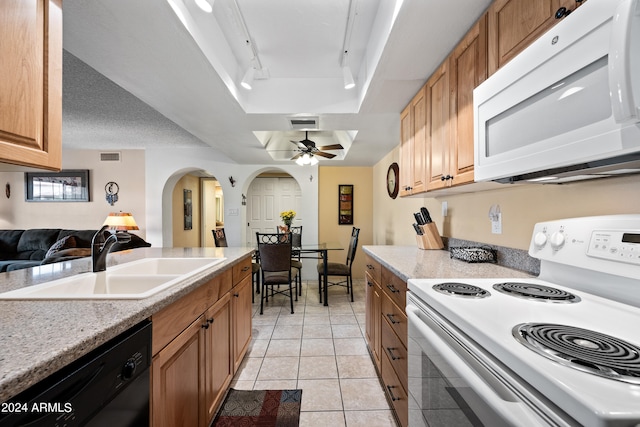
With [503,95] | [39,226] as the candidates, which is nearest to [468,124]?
[503,95]

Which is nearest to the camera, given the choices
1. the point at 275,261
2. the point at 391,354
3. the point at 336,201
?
the point at 391,354

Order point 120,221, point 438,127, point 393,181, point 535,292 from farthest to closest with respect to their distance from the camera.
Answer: point 120,221 → point 393,181 → point 438,127 → point 535,292

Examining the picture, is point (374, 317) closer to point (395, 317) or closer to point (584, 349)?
point (395, 317)

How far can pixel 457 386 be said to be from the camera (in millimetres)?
721

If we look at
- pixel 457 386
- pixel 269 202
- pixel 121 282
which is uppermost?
pixel 269 202

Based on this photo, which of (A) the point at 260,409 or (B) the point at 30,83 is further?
(A) the point at 260,409

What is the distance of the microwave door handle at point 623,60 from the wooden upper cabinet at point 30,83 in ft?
5.16

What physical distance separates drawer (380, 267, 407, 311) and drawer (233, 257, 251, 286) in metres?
1.01

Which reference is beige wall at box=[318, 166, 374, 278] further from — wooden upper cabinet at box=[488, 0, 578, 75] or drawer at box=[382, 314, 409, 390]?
wooden upper cabinet at box=[488, 0, 578, 75]

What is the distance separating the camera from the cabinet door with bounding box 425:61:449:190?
5.35 feet

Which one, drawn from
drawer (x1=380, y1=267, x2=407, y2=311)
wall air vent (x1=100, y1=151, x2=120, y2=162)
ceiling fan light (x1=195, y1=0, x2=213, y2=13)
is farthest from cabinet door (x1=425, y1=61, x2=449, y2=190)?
wall air vent (x1=100, y1=151, x2=120, y2=162)

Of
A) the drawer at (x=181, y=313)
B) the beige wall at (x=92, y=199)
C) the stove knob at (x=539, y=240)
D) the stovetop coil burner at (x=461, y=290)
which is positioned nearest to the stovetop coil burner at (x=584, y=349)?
the stovetop coil burner at (x=461, y=290)

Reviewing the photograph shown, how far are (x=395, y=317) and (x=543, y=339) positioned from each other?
0.99 metres

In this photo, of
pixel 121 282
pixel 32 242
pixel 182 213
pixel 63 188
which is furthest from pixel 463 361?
pixel 63 188
